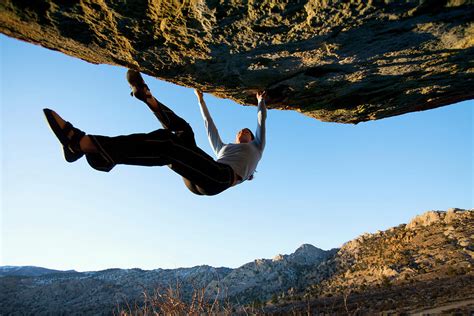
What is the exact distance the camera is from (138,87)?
4.49m

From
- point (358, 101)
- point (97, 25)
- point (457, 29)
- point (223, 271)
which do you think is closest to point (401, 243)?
point (223, 271)

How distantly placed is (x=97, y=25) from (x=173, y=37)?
→ 0.77 meters

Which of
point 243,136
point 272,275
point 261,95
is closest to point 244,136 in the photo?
point 243,136

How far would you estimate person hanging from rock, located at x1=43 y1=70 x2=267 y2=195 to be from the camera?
3137mm

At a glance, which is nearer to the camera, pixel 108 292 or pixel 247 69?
pixel 247 69

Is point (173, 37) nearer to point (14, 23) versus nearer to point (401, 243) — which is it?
point (14, 23)

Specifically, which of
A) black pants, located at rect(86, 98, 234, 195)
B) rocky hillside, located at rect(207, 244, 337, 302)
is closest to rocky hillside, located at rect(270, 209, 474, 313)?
rocky hillside, located at rect(207, 244, 337, 302)

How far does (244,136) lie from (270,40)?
5.28 feet

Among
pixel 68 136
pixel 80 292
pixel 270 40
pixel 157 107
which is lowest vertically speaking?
pixel 68 136

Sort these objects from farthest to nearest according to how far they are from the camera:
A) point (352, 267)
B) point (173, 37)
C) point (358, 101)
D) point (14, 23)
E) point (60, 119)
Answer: point (352, 267)
point (358, 101)
point (173, 37)
point (14, 23)
point (60, 119)

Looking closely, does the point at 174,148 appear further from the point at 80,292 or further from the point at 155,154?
the point at 80,292

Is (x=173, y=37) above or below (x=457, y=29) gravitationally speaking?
below

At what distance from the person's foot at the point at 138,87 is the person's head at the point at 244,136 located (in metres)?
1.39

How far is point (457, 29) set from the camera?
12.8 ft
